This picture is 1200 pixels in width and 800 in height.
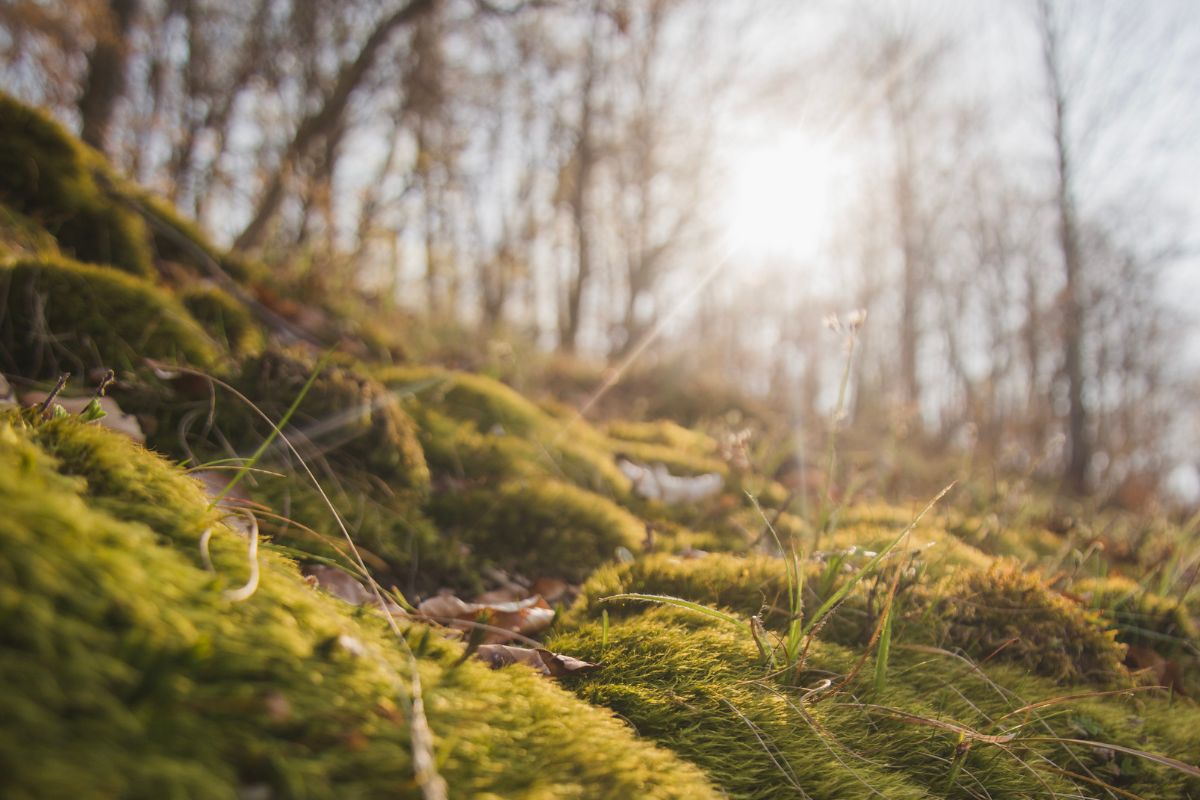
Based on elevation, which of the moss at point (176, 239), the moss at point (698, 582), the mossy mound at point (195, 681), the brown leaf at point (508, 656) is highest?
the moss at point (176, 239)

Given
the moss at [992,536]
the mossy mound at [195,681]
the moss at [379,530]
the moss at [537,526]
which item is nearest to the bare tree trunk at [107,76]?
the moss at [379,530]

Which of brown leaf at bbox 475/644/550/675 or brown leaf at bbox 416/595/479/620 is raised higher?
brown leaf at bbox 475/644/550/675

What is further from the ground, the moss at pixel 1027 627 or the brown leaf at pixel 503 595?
the moss at pixel 1027 627

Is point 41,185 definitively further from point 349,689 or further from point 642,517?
point 349,689

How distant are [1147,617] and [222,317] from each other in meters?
4.02

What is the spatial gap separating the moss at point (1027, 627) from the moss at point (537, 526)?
1.09 metres

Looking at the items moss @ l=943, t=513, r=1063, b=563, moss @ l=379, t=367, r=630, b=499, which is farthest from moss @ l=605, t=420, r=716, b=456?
moss @ l=943, t=513, r=1063, b=563

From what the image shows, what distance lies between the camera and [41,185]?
119 inches

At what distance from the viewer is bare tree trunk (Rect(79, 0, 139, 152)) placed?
15.0 ft

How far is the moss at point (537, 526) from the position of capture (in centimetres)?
225

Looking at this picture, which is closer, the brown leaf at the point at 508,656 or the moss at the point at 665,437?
the brown leaf at the point at 508,656

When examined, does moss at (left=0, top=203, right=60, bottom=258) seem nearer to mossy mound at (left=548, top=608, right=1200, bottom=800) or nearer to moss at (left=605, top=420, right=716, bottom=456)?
mossy mound at (left=548, top=608, right=1200, bottom=800)

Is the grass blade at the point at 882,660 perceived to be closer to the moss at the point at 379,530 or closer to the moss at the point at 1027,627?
the moss at the point at 1027,627

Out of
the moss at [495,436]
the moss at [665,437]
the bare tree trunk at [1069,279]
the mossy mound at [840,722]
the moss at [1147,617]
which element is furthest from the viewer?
the bare tree trunk at [1069,279]
